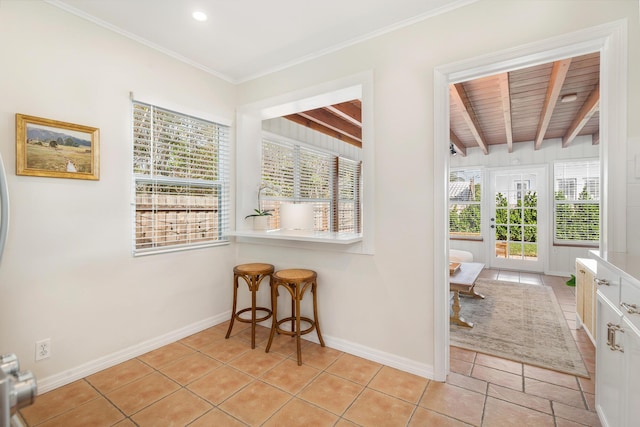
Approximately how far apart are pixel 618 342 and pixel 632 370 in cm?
16

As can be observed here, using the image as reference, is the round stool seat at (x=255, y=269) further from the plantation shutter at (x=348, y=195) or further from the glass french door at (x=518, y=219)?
the glass french door at (x=518, y=219)

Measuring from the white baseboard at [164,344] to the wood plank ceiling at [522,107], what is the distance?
2.52m

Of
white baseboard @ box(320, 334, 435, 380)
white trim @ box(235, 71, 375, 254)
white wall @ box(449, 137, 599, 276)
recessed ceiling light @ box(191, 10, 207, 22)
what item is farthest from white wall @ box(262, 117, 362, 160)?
white wall @ box(449, 137, 599, 276)

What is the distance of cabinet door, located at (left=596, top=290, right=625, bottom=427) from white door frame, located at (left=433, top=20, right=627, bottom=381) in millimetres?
403

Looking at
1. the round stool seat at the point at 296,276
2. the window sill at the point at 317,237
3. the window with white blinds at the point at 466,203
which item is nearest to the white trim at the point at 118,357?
the window sill at the point at 317,237

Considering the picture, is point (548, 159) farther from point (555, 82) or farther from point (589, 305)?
point (589, 305)

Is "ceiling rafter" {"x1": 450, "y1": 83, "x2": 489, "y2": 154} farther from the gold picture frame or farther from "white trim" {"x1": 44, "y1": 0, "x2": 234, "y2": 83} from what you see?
the gold picture frame

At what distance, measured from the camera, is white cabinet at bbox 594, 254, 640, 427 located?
1186 millimetres

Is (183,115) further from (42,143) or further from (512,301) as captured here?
(512,301)

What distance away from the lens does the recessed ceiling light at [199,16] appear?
2182mm

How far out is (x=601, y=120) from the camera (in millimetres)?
1723

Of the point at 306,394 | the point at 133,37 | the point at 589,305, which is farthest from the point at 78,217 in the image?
the point at 589,305

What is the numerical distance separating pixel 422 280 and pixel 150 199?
2.27m

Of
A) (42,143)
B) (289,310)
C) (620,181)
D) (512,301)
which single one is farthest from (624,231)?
(42,143)
